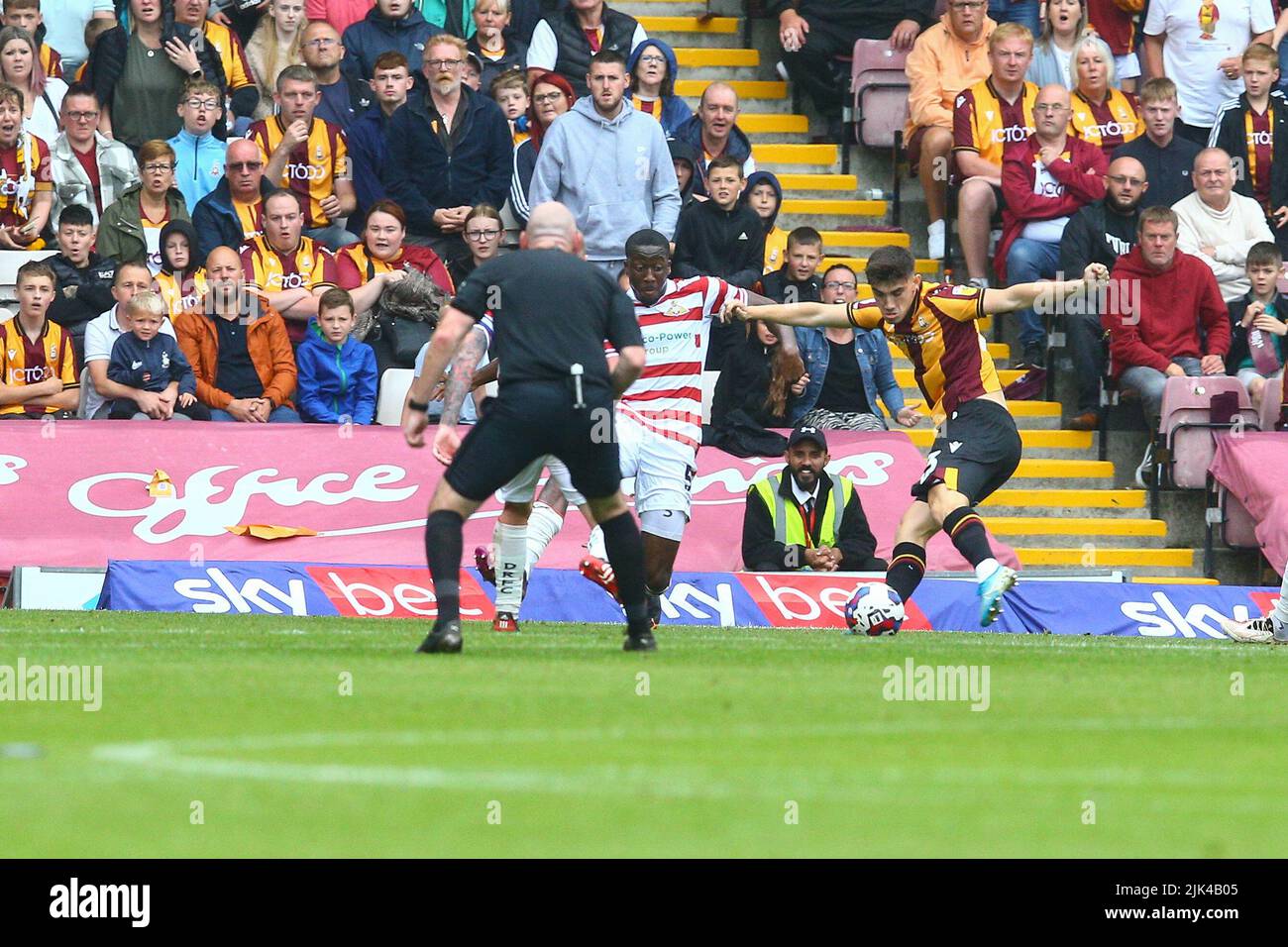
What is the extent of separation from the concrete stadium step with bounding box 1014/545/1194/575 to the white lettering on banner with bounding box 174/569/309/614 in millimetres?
6268

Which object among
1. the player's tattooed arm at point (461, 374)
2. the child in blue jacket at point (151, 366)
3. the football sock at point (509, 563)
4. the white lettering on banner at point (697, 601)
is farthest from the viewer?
the child in blue jacket at point (151, 366)

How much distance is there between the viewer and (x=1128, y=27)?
70.1 ft

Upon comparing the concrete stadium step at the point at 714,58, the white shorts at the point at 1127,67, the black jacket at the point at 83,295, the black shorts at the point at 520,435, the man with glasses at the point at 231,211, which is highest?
the concrete stadium step at the point at 714,58

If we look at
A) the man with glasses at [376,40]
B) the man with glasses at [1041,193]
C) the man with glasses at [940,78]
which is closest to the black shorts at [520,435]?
the man with glasses at [1041,193]

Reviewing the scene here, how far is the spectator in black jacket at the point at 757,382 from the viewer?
17516 mm

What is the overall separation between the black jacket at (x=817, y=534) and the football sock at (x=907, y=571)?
3162 mm

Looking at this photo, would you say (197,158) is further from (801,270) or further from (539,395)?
(539,395)

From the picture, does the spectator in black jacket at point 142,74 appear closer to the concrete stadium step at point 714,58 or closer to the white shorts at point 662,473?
the concrete stadium step at point 714,58

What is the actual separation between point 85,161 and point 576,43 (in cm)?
453

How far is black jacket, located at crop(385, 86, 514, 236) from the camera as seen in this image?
18.5 metres

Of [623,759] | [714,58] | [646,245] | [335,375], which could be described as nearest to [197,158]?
[335,375]

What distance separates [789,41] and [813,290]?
443cm

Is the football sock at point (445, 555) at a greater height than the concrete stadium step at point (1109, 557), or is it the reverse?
the football sock at point (445, 555)

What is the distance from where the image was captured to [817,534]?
16.2 metres
